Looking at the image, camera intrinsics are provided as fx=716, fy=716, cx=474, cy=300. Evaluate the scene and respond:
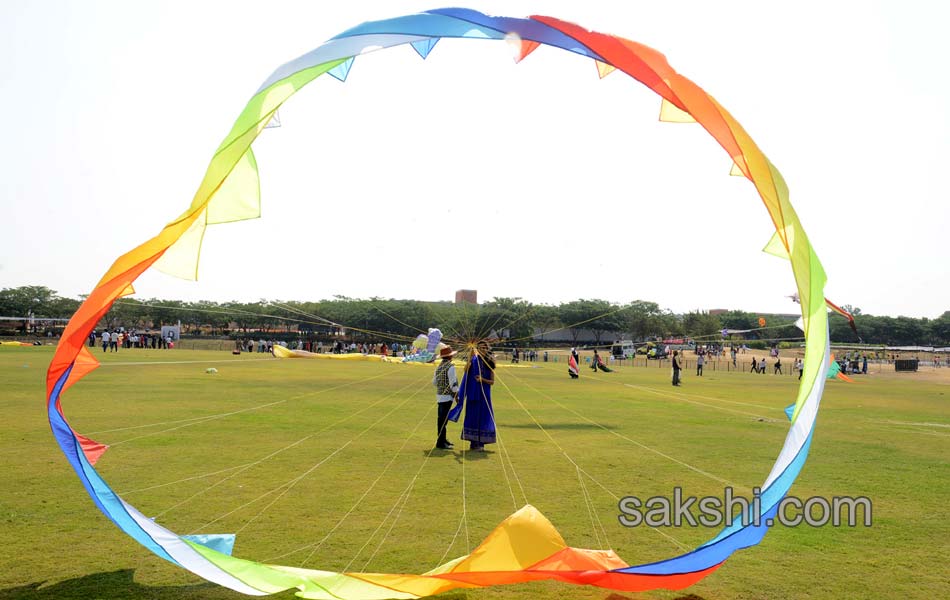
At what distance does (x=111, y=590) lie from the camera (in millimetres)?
4672

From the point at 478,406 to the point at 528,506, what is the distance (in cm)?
573

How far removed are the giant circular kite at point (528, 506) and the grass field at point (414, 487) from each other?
0.43 metres

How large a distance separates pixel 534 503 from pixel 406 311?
26077 millimetres

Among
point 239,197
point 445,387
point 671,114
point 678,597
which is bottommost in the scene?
point 678,597

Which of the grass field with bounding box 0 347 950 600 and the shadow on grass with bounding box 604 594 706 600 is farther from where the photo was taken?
the grass field with bounding box 0 347 950 600

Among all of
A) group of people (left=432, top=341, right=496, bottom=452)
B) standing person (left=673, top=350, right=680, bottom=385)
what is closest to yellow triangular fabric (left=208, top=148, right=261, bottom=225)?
group of people (left=432, top=341, right=496, bottom=452)

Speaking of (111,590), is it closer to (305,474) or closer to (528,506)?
(528,506)

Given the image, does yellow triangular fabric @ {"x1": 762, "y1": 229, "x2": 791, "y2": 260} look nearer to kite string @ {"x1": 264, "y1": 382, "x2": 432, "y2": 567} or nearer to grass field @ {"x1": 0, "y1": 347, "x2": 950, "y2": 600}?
grass field @ {"x1": 0, "y1": 347, "x2": 950, "y2": 600}

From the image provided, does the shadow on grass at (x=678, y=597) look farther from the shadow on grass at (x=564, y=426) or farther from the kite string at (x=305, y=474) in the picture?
the shadow on grass at (x=564, y=426)

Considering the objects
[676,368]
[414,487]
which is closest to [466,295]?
[414,487]

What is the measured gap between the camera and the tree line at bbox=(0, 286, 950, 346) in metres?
16.9

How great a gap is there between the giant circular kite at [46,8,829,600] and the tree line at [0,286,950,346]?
3.88m

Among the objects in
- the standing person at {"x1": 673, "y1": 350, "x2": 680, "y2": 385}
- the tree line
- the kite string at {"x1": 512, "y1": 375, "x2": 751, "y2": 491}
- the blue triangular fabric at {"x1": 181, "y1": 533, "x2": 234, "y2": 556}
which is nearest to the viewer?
the blue triangular fabric at {"x1": 181, "y1": 533, "x2": 234, "y2": 556}

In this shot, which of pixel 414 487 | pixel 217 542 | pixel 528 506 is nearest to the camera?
pixel 528 506
